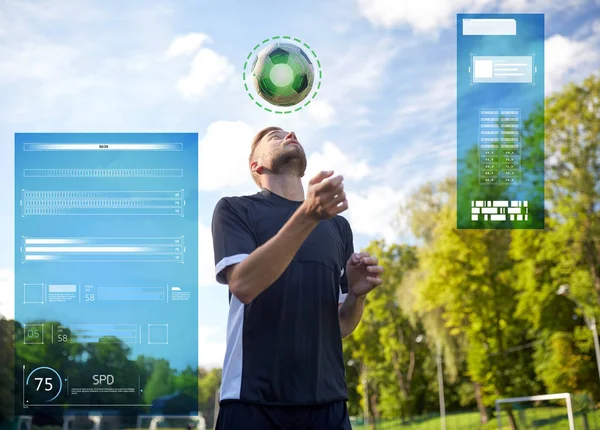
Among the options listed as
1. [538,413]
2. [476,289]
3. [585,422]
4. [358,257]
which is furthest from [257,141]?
[476,289]

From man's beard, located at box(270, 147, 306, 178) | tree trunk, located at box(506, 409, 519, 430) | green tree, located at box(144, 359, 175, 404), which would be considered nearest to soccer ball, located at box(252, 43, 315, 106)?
man's beard, located at box(270, 147, 306, 178)

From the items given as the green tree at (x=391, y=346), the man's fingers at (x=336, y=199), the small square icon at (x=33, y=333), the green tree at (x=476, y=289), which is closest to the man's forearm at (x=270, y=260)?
the man's fingers at (x=336, y=199)

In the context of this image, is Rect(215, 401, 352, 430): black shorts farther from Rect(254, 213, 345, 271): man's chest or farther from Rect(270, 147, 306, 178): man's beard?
Rect(270, 147, 306, 178): man's beard

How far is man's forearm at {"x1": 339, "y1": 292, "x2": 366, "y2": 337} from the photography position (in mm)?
3189

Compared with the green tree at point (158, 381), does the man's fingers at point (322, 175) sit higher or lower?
higher

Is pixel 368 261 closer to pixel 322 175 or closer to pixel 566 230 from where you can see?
pixel 322 175

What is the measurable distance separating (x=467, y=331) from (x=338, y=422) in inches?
1107

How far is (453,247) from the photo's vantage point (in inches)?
1152

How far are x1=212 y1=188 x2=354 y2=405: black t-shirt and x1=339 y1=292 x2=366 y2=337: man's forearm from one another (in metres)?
0.14

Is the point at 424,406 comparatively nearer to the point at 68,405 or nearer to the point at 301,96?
the point at 68,405

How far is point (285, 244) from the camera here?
2621 mm

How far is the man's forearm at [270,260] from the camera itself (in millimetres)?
2584

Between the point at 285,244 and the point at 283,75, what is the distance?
2.12m

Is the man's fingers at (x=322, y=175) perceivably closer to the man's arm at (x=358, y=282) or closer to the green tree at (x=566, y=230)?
the man's arm at (x=358, y=282)
